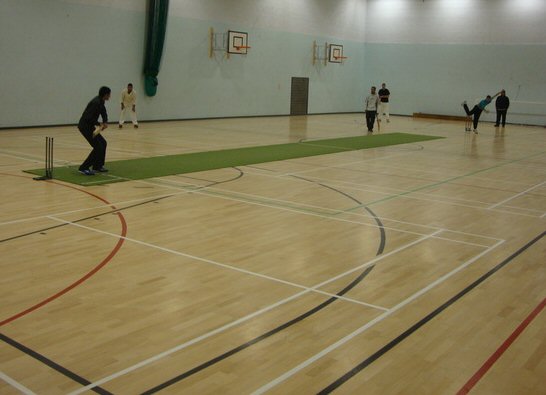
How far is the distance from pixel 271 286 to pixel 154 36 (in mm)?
19422

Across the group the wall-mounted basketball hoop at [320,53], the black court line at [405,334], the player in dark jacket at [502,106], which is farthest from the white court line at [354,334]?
the wall-mounted basketball hoop at [320,53]

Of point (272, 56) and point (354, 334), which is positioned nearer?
point (354, 334)

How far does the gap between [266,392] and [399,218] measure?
575 centimetres

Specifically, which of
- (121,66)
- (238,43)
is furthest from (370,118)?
(121,66)

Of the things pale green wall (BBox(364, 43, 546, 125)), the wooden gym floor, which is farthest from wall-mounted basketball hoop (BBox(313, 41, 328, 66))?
the wooden gym floor

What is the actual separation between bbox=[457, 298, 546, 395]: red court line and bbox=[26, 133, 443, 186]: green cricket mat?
8.02 m

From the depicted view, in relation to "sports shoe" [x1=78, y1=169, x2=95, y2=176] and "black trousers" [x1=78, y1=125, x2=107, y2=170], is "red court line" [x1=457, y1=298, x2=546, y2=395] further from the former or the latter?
"sports shoe" [x1=78, y1=169, x2=95, y2=176]

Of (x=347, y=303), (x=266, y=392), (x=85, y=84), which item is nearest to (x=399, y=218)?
(x=347, y=303)

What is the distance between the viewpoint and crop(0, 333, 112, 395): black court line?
13.4ft

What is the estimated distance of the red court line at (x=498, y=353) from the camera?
428 cm

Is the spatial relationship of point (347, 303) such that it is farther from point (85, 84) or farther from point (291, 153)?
point (85, 84)

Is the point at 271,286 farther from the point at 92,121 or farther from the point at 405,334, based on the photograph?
the point at 92,121

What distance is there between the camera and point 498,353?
4816 millimetres

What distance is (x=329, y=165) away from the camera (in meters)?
14.8
